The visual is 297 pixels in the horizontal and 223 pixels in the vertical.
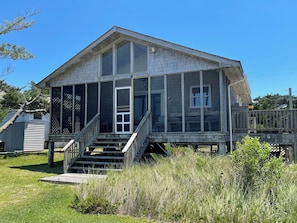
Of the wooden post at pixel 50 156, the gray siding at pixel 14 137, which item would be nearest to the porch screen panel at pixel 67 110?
the wooden post at pixel 50 156

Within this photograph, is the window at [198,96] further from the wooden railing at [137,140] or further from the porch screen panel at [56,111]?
the porch screen panel at [56,111]

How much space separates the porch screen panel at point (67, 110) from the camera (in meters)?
12.7

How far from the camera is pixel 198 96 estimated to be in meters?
10.4

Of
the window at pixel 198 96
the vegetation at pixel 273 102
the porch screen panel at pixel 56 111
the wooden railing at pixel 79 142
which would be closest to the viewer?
the wooden railing at pixel 79 142

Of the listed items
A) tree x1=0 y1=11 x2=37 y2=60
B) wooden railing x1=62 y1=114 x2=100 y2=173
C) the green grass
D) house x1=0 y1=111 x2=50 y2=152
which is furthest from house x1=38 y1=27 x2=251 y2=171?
house x1=0 y1=111 x2=50 y2=152

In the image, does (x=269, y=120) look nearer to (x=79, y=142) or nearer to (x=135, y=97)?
(x=135, y=97)

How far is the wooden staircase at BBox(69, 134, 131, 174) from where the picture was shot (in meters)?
9.08

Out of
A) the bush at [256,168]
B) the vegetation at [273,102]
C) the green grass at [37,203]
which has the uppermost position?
the vegetation at [273,102]

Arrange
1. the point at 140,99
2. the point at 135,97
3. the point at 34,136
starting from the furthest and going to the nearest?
the point at 34,136
the point at 135,97
the point at 140,99

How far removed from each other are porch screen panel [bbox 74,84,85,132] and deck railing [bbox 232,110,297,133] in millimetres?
7057

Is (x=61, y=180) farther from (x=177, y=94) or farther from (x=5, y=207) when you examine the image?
(x=177, y=94)

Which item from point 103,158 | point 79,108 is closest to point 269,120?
point 103,158

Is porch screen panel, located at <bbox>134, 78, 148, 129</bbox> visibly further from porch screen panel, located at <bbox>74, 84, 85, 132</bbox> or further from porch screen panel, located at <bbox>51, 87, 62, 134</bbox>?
porch screen panel, located at <bbox>51, 87, 62, 134</bbox>

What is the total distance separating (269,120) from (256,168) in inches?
230
